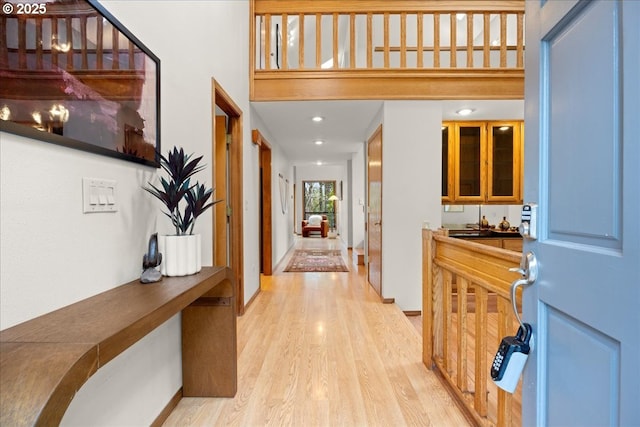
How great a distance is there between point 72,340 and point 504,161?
15.0 feet

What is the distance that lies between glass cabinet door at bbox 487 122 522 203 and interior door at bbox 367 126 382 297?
1.44 metres

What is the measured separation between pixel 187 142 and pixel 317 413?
177 cm

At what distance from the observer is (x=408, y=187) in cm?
352

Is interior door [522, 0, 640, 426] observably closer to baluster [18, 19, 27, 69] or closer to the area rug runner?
baluster [18, 19, 27, 69]

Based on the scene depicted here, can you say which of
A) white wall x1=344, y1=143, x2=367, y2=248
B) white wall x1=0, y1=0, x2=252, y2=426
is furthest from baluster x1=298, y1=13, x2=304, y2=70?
white wall x1=344, y1=143, x2=367, y2=248

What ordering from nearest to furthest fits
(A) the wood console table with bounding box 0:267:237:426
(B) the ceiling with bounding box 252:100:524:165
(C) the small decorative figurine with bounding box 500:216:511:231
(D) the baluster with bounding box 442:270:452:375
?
(A) the wood console table with bounding box 0:267:237:426 → (D) the baluster with bounding box 442:270:452:375 → (B) the ceiling with bounding box 252:100:524:165 → (C) the small decorative figurine with bounding box 500:216:511:231

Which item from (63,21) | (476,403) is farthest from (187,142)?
(476,403)

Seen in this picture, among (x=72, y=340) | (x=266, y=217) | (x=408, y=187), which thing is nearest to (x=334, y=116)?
(x=408, y=187)

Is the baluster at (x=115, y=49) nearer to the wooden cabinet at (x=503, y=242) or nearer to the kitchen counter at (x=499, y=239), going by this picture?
the kitchen counter at (x=499, y=239)

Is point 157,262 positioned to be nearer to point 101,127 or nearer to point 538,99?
point 101,127

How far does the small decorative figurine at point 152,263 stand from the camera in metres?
1.37

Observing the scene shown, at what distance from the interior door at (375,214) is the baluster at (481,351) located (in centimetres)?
217

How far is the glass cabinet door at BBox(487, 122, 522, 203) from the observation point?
4062 millimetres

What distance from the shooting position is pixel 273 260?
5.37m
